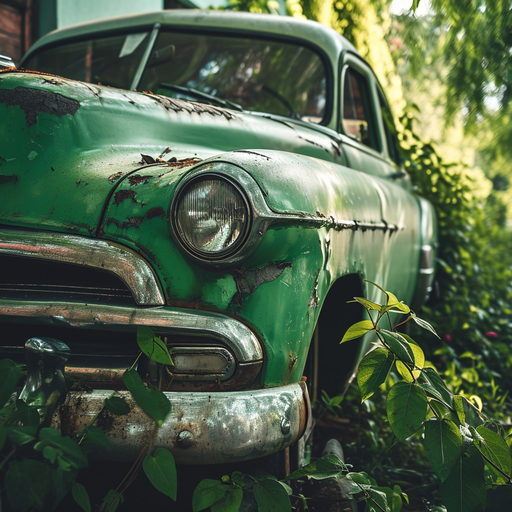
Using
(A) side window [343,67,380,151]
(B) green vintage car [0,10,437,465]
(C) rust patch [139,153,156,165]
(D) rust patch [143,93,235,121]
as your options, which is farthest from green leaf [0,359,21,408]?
(A) side window [343,67,380,151]

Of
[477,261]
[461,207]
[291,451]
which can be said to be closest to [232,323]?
[291,451]

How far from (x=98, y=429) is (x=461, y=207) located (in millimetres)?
4198

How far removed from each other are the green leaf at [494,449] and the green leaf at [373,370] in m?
0.26

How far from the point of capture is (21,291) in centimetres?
129

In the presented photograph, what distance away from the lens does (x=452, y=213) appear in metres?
4.52

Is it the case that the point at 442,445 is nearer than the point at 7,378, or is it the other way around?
the point at 7,378

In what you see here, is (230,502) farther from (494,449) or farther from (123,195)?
(123,195)

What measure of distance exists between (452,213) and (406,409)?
143 inches

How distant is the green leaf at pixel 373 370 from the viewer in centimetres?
124

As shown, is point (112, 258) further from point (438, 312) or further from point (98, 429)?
point (438, 312)

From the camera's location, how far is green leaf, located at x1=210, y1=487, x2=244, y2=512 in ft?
3.69

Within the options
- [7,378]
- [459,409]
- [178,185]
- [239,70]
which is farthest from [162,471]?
[239,70]

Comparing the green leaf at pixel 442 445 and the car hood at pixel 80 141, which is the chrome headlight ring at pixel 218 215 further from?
the green leaf at pixel 442 445

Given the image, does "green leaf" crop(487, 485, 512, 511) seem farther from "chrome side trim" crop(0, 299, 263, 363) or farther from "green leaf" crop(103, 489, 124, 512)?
"green leaf" crop(103, 489, 124, 512)
